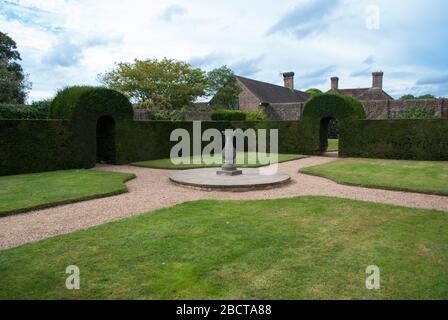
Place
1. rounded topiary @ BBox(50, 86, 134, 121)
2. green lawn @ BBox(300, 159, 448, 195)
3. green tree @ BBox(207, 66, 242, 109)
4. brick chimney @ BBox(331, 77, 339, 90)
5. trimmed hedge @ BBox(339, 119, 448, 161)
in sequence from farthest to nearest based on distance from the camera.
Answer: brick chimney @ BBox(331, 77, 339, 90) < green tree @ BBox(207, 66, 242, 109) < trimmed hedge @ BBox(339, 119, 448, 161) < rounded topiary @ BBox(50, 86, 134, 121) < green lawn @ BBox(300, 159, 448, 195)

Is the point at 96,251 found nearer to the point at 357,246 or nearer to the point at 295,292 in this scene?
the point at 295,292

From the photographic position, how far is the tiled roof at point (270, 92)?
35.9 metres

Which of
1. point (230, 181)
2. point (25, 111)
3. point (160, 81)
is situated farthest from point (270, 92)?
point (230, 181)

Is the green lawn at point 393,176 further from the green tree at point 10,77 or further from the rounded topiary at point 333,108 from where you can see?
the green tree at point 10,77

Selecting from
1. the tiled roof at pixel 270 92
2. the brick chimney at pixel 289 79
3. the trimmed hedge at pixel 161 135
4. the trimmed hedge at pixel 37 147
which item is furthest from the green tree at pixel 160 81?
the trimmed hedge at pixel 37 147

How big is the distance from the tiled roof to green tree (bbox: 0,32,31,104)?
2006 cm

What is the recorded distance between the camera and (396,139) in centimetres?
1741

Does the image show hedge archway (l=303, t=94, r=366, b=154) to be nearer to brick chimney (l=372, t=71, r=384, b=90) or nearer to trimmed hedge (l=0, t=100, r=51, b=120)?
trimmed hedge (l=0, t=100, r=51, b=120)

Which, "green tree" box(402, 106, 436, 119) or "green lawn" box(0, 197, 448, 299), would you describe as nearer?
"green lawn" box(0, 197, 448, 299)

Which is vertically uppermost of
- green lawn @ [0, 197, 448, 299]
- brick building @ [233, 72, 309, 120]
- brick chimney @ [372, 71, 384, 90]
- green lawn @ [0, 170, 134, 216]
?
brick chimney @ [372, 71, 384, 90]

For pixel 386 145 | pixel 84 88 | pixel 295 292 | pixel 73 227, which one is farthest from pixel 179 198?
pixel 386 145

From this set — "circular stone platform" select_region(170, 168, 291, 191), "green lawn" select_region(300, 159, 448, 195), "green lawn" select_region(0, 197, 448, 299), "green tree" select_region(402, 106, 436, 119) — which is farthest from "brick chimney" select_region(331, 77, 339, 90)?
"green lawn" select_region(0, 197, 448, 299)

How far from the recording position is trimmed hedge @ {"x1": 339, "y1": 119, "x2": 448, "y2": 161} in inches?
647

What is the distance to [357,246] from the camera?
5141mm
